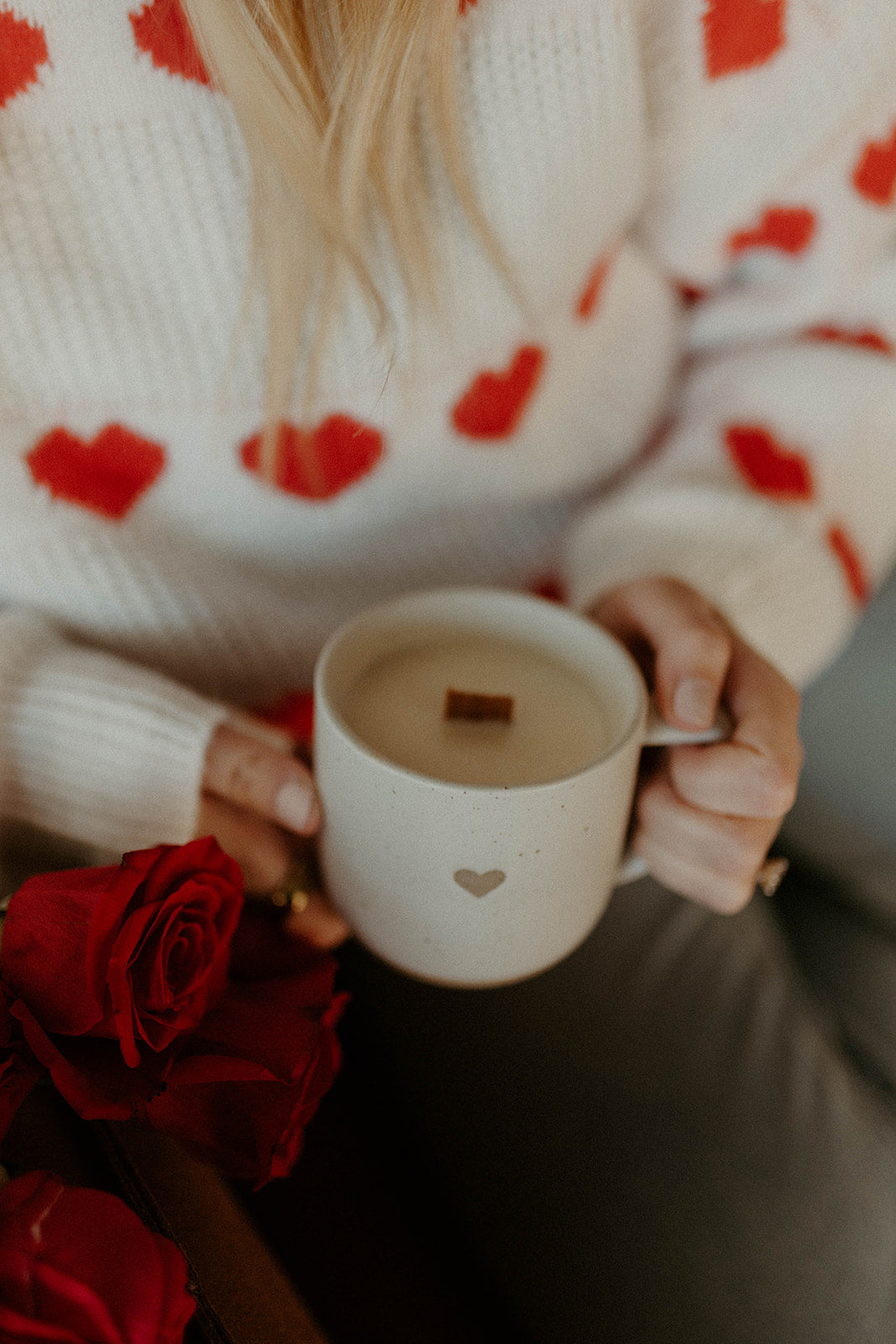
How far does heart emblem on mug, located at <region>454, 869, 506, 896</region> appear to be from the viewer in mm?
365

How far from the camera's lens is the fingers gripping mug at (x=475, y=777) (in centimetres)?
35

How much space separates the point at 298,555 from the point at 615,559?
214 millimetres

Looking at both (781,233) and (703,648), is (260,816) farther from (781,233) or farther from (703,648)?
(781,233)

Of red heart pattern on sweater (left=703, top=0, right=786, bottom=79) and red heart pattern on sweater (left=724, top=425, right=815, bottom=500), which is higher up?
red heart pattern on sweater (left=703, top=0, right=786, bottom=79)

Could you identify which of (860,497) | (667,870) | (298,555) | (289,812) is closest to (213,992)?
(289,812)

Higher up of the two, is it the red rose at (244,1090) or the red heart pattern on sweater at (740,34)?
the red heart pattern on sweater at (740,34)

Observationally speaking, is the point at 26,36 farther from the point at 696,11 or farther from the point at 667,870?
the point at 667,870

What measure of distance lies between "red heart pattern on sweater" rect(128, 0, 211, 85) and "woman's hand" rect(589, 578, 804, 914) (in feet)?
1.15

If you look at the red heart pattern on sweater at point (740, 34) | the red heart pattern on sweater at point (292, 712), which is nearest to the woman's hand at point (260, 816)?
the red heart pattern on sweater at point (292, 712)

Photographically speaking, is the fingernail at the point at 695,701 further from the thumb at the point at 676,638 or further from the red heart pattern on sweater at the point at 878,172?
the red heart pattern on sweater at the point at 878,172

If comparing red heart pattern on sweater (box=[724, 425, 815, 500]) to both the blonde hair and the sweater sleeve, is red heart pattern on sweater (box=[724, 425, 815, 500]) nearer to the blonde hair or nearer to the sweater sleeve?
the sweater sleeve

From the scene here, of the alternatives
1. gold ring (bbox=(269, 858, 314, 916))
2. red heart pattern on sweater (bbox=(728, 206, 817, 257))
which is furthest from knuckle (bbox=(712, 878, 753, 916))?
red heart pattern on sweater (bbox=(728, 206, 817, 257))

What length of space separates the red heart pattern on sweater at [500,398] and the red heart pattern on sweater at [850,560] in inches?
9.4

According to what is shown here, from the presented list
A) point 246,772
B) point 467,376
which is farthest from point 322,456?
point 246,772
